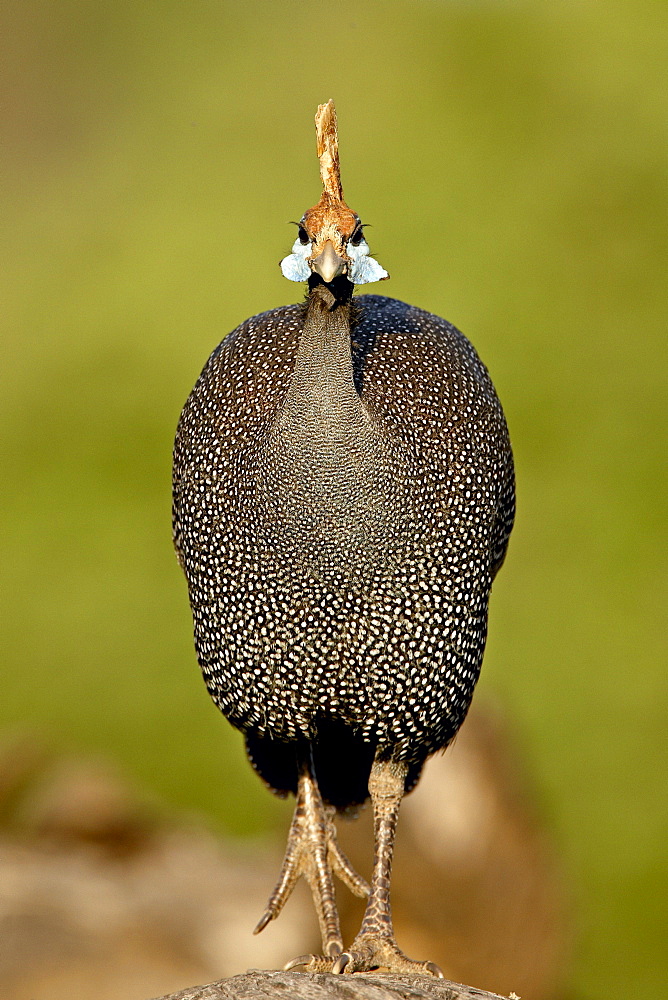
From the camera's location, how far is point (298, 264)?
4.31 metres

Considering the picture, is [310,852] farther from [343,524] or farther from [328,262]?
[328,262]

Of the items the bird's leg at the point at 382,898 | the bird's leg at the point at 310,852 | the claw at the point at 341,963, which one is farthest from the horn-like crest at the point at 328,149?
the claw at the point at 341,963

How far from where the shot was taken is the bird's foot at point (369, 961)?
191 inches

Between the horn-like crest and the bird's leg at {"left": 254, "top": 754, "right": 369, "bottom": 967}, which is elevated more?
the horn-like crest

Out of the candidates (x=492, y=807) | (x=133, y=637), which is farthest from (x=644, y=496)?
(x=492, y=807)

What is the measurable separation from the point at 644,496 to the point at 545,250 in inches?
195

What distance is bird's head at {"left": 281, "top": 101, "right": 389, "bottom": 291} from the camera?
420 cm

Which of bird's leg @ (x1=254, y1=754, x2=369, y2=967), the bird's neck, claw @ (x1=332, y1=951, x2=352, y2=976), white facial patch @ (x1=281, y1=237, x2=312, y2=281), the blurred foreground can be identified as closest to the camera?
white facial patch @ (x1=281, y1=237, x2=312, y2=281)

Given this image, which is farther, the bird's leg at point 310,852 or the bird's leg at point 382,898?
the bird's leg at point 310,852

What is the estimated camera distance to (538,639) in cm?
1401

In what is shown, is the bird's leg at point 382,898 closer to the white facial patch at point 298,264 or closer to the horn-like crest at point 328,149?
the white facial patch at point 298,264

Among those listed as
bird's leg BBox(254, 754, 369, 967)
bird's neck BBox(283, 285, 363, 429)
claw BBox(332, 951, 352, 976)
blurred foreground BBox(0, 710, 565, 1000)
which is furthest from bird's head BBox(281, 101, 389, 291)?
blurred foreground BBox(0, 710, 565, 1000)

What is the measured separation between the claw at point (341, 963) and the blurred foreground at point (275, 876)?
2710mm

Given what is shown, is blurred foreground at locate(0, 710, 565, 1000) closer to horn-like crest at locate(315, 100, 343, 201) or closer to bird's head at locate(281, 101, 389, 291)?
bird's head at locate(281, 101, 389, 291)
